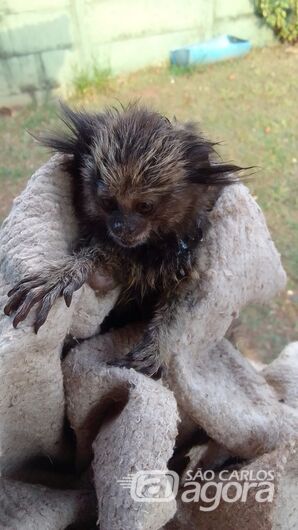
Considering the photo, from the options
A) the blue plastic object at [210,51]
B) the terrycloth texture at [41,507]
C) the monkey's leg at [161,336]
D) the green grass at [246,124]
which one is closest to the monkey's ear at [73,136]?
the monkey's leg at [161,336]

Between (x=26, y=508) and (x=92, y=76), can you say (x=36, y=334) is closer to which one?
(x=26, y=508)

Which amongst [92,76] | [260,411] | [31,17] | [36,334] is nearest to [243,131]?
[92,76]

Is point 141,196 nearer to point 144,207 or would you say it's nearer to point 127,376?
point 144,207

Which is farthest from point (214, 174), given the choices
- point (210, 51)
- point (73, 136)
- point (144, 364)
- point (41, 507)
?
point (210, 51)

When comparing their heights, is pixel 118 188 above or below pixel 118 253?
above

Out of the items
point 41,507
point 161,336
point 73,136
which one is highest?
point 73,136

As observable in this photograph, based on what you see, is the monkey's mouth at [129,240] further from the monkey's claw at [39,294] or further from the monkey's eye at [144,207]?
the monkey's claw at [39,294]

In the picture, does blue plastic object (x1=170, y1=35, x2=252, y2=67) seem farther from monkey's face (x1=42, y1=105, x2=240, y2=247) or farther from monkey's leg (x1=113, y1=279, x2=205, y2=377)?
monkey's leg (x1=113, y1=279, x2=205, y2=377)
